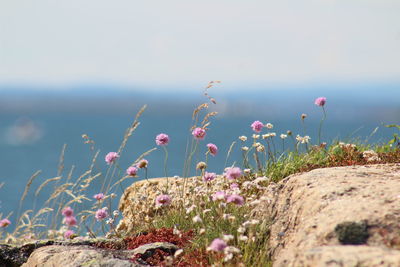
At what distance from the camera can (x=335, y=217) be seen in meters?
4.12

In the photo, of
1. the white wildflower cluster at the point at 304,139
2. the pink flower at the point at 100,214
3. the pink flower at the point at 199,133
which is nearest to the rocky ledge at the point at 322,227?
the pink flower at the point at 100,214

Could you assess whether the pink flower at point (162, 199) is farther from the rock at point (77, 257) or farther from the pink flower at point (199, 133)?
the pink flower at point (199, 133)

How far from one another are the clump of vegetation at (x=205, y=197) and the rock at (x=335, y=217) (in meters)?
0.12

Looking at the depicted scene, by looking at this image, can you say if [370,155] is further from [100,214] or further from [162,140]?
[100,214]

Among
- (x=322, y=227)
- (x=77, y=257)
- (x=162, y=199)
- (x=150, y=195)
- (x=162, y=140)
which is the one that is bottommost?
(x=150, y=195)

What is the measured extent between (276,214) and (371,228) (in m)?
1.31

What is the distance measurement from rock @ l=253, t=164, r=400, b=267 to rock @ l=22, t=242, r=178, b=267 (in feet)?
3.45

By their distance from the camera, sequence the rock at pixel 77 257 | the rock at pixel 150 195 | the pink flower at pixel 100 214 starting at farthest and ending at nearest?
1. the rock at pixel 150 195
2. the pink flower at pixel 100 214
3. the rock at pixel 77 257

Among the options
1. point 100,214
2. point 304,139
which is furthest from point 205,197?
point 304,139

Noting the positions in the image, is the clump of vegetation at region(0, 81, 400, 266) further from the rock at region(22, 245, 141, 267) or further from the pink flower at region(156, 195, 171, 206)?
the rock at region(22, 245, 141, 267)

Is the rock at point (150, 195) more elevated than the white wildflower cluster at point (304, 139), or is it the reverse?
the white wildflower cluster at point (304, 139)

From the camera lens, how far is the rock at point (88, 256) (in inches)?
190

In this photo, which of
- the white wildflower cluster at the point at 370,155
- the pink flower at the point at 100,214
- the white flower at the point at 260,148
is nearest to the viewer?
the pink flower at the point at 100,214

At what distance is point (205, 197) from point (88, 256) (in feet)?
6.40
